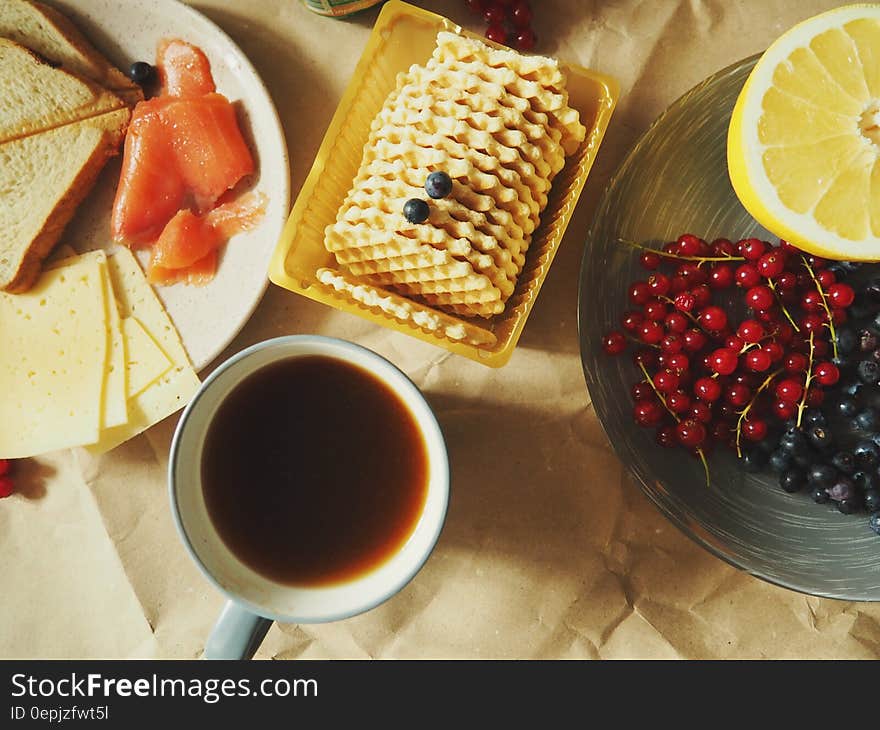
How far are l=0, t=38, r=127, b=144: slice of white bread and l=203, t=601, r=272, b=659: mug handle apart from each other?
2.81 ft

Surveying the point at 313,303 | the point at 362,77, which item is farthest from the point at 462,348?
the point at 362,77

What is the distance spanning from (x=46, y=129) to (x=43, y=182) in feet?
0.33

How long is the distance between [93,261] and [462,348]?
26.2 inches

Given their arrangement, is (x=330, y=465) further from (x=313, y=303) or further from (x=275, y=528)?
(x=313, y=303)

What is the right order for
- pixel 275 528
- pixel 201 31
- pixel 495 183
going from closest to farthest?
pixel 495 183 → pixel 275 528 → pixel 201 31

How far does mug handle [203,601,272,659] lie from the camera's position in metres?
1.00

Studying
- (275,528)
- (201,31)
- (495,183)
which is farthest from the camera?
(201,31)

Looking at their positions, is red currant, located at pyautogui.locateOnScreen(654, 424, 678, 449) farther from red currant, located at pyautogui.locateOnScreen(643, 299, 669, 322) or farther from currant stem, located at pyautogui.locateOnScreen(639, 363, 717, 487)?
red currant, located at pyautogui.locateOnScreen(643, 299, 669, 322)

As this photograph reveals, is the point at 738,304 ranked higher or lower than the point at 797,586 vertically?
higher

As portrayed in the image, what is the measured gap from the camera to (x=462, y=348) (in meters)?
1.06

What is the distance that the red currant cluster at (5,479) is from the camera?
1264mm

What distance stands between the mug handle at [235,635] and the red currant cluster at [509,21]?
3.13 ft

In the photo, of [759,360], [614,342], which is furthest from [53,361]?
[759,360]

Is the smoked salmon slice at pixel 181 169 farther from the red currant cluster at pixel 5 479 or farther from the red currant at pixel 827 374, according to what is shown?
the red currant at pixel 827 374
